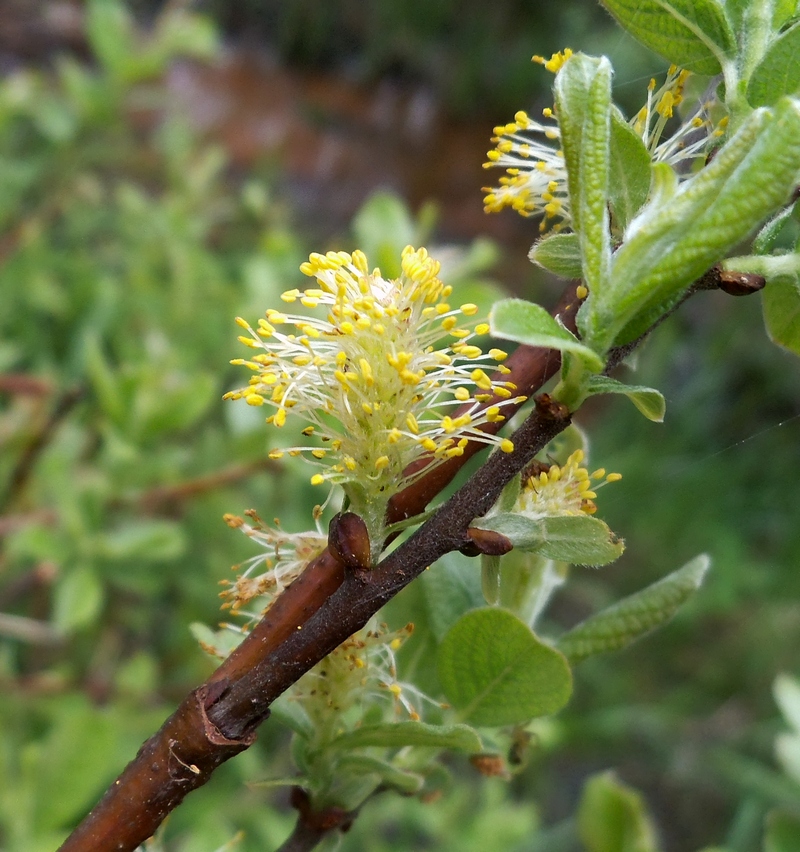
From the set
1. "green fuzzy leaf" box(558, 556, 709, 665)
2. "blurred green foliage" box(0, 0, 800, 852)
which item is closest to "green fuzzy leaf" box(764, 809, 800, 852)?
"blurred green foliage" box(0, 0, 800, 852)

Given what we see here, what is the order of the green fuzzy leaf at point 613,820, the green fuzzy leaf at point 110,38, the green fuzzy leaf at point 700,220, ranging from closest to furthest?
the green fuzzy leaf at point 700,220 < the green fuzzy leaf at point 613,820 < the green fuzzy leaf at point 110,38


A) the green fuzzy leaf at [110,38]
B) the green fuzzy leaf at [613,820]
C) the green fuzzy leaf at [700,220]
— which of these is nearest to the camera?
the green fuzzy leaf at [700,220]

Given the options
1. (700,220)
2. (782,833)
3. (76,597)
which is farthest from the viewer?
(76,597)

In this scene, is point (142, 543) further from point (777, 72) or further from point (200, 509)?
point (777, 72)

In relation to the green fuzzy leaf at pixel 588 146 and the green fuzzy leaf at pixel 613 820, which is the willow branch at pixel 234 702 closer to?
the green fuzzy leaf at pixel 588 146

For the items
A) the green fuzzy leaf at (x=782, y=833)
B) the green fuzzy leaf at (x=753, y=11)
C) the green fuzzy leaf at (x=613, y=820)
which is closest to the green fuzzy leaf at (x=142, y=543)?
the green fuzzy leaf at (x=613, y=820)

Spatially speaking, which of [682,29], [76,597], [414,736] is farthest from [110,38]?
[414,736]

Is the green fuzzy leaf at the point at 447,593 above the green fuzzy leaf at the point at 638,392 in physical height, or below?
below

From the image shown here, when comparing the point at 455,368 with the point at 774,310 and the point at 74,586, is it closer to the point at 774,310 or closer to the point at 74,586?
the point at 774,310
